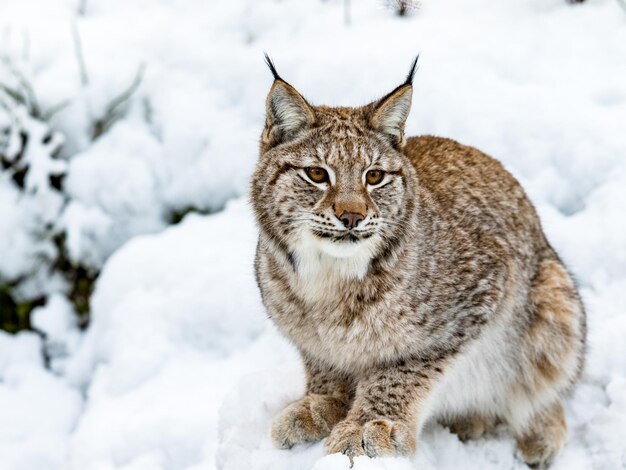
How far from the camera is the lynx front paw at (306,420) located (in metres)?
3.62

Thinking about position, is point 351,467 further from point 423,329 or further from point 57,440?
point 57,440

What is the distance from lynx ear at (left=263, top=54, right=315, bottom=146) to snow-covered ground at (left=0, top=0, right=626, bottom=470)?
1212 millimetres

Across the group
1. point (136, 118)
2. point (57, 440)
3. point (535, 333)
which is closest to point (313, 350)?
point (535, 333)

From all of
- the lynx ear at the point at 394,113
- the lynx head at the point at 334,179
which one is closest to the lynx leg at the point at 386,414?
the lynx head at the point at 334,179

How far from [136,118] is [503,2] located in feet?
8.64

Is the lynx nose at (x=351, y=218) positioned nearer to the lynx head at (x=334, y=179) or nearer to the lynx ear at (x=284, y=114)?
the lynx head at (x=334, y=179)

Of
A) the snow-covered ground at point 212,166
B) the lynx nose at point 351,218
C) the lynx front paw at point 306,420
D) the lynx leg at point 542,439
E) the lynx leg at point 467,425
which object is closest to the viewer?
the lynx nose at point 351,218

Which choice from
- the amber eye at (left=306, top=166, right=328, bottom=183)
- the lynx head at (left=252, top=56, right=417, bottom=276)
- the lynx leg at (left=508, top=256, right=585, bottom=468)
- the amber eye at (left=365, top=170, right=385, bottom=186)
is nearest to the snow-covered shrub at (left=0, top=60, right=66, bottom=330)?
the lynx head at (left=252, top=56, right=417, bottom=276)

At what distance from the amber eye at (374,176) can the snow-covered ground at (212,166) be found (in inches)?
46.8

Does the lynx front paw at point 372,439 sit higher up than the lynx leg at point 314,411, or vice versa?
the lynx front paw at point 372,439

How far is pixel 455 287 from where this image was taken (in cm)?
368

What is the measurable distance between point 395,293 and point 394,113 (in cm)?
72

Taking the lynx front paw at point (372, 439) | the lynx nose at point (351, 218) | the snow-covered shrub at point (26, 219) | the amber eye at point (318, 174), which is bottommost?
the snow-covered shrub at point (26, 219)

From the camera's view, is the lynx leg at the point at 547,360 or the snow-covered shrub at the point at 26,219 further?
the snow-covered shrub at the point at 26,219
